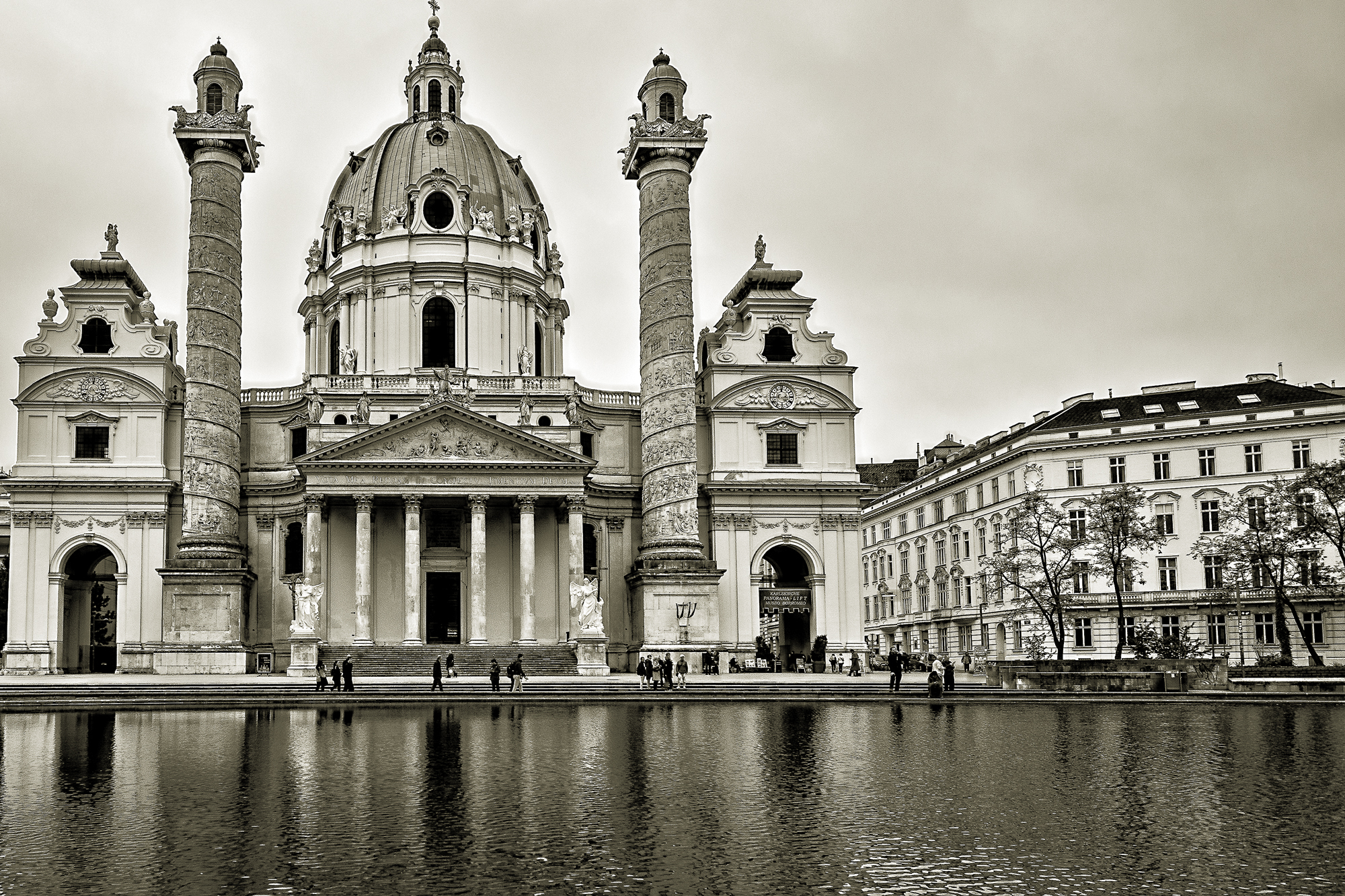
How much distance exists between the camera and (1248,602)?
58.9 meters

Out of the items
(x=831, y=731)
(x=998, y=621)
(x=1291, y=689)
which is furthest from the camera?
(x=998, y=621)

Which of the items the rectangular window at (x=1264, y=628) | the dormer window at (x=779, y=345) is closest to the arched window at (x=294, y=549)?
the dormer window at (x=779, y=345)

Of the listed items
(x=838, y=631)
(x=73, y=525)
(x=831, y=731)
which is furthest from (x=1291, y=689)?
(x=73, y=525)

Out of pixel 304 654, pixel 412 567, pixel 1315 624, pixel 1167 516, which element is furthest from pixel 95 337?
pixel 1315 624

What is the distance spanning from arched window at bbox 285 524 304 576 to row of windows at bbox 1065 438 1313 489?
35153mm

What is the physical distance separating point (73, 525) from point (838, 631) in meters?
32.6

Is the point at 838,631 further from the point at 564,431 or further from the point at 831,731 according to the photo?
the point at 831,731

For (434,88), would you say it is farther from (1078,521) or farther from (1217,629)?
(1217,629)

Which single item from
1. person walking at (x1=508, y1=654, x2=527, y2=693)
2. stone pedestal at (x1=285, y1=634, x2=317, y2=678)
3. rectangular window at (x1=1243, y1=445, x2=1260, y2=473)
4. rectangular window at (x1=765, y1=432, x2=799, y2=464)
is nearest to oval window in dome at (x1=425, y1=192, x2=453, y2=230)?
rectangular window at (x1=765, y1=432, x2=799, y2=464)

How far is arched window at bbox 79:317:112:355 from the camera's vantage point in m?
57.8

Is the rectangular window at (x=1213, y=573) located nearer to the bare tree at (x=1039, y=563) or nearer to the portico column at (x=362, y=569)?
the bare tree at (x=1039, y=563)

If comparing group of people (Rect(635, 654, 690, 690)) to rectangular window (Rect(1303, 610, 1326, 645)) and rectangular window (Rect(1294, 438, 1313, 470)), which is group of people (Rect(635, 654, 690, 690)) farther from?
rectangular window (Rect(1294, 438, 1313, 470))

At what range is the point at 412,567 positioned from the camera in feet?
173

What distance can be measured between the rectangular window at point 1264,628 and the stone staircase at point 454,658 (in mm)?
31160
